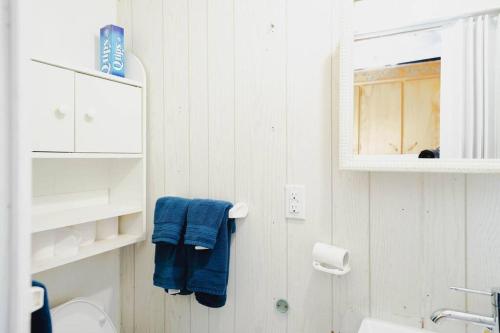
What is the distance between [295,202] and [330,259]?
0.23 meters

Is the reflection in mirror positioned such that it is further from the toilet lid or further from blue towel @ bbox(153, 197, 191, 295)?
the toilet lid

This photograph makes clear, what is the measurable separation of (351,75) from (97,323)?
135 cm

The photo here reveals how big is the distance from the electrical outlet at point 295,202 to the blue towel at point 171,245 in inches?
15.3

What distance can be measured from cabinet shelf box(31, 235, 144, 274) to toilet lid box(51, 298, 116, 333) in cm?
21

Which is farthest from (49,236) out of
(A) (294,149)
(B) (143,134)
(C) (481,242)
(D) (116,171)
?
(C) (481,242)

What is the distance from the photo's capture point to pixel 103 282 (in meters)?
1.48

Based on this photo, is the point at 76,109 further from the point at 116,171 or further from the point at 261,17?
the point at 261,17

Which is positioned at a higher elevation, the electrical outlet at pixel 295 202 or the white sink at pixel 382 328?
the electrical outlet at pixel 295 202

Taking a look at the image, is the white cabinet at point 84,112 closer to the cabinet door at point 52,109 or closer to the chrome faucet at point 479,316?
the cabinet door at point 52,109

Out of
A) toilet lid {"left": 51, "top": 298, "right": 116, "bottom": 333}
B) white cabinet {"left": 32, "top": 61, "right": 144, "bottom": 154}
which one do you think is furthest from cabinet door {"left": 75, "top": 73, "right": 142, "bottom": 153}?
toilet lid {"left": 51, "top": 298, "right": 116, "bottom": 333}

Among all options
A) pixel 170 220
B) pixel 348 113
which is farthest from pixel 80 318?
pixel 348 113

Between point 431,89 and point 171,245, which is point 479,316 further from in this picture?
point 171,245

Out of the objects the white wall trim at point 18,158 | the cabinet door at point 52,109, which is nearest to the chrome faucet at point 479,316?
the white wall trim at point 18,158

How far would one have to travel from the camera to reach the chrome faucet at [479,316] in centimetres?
83
